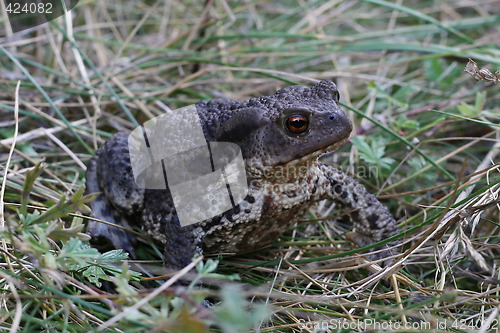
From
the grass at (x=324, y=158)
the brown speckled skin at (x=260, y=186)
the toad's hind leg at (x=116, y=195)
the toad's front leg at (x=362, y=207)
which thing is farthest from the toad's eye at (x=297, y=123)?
the toad's hind leg at (x=116, y=195)

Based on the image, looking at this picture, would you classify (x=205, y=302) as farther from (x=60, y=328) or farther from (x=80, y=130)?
(x=80, y=130)

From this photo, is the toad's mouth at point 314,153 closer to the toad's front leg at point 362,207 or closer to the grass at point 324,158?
the toad's front leg at point 362,207

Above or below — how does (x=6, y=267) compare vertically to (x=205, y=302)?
above

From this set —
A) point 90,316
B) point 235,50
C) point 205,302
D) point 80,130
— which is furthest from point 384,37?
point 90,316

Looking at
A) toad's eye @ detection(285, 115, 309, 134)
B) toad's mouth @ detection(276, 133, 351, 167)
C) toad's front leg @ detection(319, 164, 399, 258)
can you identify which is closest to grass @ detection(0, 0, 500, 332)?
toad's front leg @ detection(319, 164, 399, 258)

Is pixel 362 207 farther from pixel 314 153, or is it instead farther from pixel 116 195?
pixel 116 195

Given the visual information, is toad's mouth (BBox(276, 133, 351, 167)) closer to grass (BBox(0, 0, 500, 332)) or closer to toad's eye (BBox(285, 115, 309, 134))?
toad's eye (BBox(285, 115, 309, 134))

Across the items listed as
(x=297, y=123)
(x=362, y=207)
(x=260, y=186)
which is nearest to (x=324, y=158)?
(x=362, y=207)
